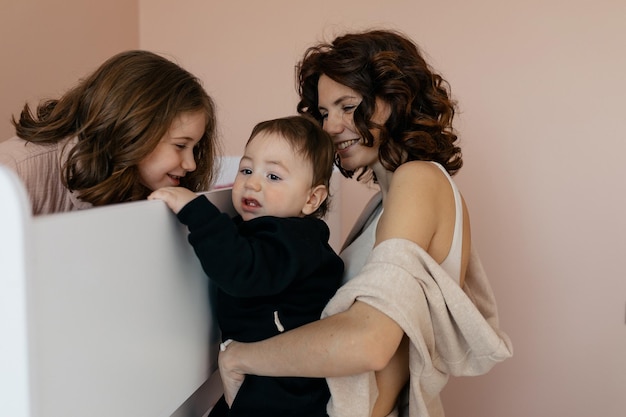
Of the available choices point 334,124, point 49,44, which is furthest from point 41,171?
point 49,44

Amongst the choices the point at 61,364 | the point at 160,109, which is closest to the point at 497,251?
the point at 160,109

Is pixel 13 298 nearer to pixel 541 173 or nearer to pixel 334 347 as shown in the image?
pixel 334 347

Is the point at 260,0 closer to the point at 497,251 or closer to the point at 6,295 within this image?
the point at 497,251

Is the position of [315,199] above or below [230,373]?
above

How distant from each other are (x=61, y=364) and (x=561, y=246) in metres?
1.83

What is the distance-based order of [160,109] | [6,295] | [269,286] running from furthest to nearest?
[160,109]
[269,286]
[6,295]

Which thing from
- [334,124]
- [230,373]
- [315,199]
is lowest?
[230,373]

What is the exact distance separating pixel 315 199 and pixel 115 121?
39 centimetres

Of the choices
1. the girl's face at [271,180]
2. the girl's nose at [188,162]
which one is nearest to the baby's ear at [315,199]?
the girl's face at [271,180]

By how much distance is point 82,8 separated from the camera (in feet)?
6.59

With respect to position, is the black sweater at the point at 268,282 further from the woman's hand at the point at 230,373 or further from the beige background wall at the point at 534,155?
the beige background wall at the point at 534,155

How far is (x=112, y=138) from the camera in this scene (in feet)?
3.64

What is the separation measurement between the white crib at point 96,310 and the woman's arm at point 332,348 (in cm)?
11

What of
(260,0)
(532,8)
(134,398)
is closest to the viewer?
(134,398)
